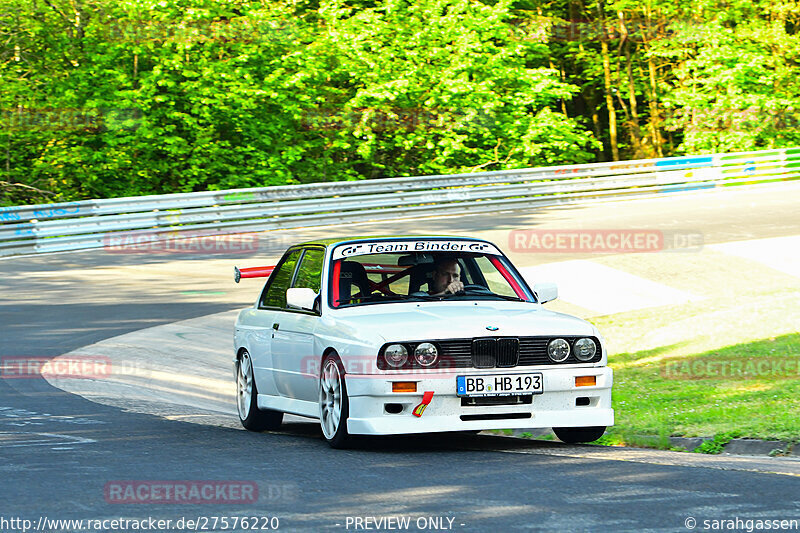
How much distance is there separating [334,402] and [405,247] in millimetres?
1618

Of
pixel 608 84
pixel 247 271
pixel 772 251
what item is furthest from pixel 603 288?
pixel 608 84

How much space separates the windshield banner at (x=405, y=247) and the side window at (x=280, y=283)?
2.77 ft

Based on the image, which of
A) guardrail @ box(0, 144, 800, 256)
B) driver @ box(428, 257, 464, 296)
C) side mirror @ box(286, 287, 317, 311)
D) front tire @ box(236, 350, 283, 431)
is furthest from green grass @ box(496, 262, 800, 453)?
guardrail @ box(0, 144, 800, 256)

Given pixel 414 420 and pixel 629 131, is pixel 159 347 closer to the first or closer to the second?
pixel 414 420

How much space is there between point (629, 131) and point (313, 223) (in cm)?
1669

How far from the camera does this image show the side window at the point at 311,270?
983 cm

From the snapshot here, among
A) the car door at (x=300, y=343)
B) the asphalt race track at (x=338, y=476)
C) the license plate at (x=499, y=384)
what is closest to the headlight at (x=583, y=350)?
the license plate at (x=499, y=384)

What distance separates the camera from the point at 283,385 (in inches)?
389

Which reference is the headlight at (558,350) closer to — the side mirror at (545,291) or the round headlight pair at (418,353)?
the round headlight pair at (418,353)

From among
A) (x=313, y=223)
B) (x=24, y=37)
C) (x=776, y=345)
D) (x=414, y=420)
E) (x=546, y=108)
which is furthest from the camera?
(x=546, y=108)

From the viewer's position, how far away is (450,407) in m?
8.34

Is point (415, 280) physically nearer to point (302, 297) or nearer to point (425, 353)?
point (302, 297)

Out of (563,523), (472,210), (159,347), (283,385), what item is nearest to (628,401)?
(283,385)

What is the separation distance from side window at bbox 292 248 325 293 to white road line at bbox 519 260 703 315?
1070cm
